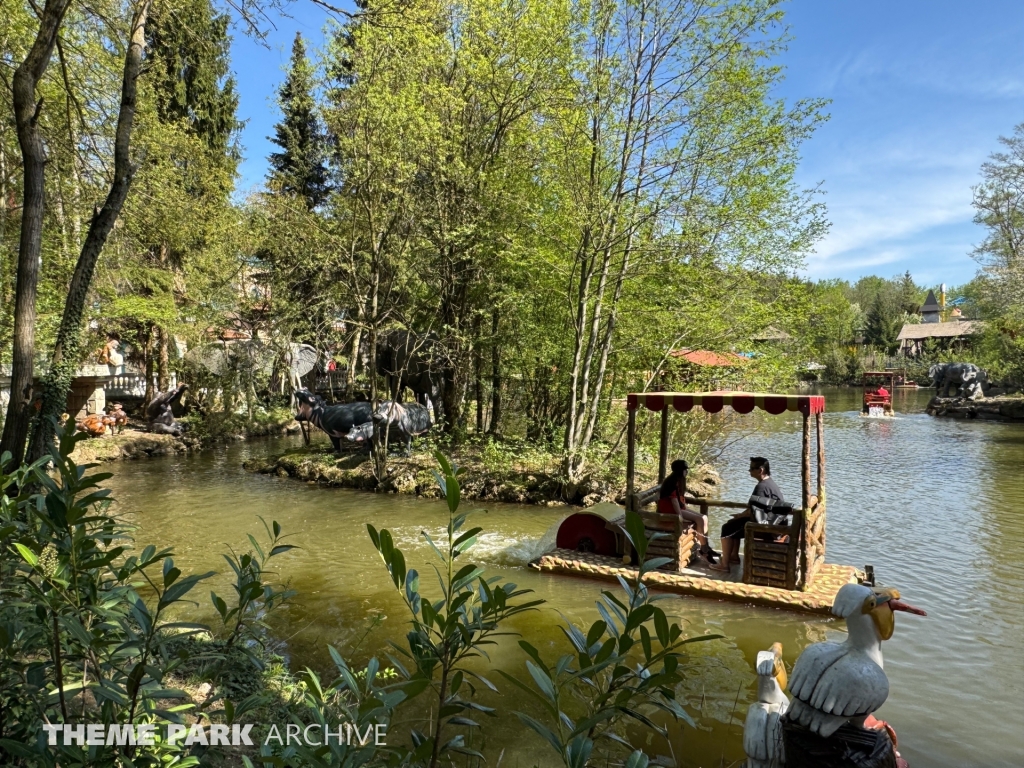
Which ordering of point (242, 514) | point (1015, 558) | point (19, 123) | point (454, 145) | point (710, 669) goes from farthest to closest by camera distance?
point (454, 145)
point (242, 514)
point (1015, 558)
point (710, 669)
point (19, 123)

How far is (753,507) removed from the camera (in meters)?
6.96

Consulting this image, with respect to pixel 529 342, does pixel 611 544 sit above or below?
below

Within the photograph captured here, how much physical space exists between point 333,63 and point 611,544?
10563 mm

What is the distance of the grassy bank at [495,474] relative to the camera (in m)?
12.0

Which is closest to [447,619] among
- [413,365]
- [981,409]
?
[413,365]

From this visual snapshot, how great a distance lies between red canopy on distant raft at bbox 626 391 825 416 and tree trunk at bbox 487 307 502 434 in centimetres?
706

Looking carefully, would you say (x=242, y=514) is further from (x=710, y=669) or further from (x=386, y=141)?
(x=710, y=669)

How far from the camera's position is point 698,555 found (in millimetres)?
7523

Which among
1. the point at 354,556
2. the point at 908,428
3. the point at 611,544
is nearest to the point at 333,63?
the point at 354,556

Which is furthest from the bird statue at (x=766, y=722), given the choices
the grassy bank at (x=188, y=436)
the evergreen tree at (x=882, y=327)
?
the evergreen tree at (x=882, y=327)

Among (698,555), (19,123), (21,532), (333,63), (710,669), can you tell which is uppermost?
(333,63)

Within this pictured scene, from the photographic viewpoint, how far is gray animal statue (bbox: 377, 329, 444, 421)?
48.6 ft

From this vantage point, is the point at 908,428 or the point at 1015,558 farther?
the point at 908,428

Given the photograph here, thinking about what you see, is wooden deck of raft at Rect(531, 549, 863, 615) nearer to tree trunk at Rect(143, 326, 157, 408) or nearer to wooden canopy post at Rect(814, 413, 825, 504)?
wooden canopy post at Rect(814, 413, 825, 504)
